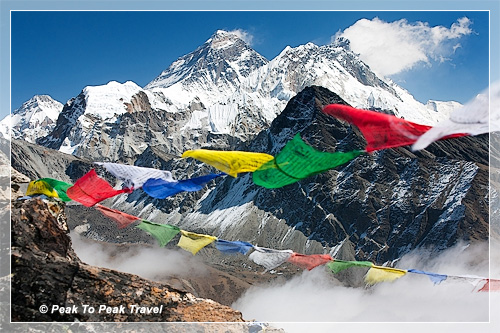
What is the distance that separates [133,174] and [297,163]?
458 centimetres

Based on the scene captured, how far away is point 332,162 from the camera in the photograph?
1064 centimetres

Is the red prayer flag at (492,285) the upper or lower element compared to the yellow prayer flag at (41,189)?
lower

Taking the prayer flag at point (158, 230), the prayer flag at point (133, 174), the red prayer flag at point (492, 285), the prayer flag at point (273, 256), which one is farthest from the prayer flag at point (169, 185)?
the red prayer flag at point (492, 285)

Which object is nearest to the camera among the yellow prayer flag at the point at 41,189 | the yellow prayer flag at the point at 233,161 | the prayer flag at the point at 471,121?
the prayer flag at the point at 471,121

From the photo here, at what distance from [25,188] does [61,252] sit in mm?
3341

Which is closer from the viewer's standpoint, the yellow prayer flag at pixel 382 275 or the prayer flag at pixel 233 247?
the yellow prayer flag at pixel 382 275

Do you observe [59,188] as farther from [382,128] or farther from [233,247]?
[382,128]

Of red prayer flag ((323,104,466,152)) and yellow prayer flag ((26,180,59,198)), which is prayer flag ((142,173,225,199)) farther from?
red prayer flag ((323,104,466,152))

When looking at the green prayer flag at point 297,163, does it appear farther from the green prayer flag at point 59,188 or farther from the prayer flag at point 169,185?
the green prayer flag at point 59,188

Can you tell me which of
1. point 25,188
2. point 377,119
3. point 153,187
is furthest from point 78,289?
point 377,119

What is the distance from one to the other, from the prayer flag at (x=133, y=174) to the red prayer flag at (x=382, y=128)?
209 inches

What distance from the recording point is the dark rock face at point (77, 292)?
35.7ft

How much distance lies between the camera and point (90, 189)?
1432cm

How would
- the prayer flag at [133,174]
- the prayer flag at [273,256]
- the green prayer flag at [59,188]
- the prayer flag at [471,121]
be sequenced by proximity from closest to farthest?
the prayer flag at [471,121]
the prayer flag at [133,174]
the green prayer flag at [59,188]
the prayer flag at [273,256]
